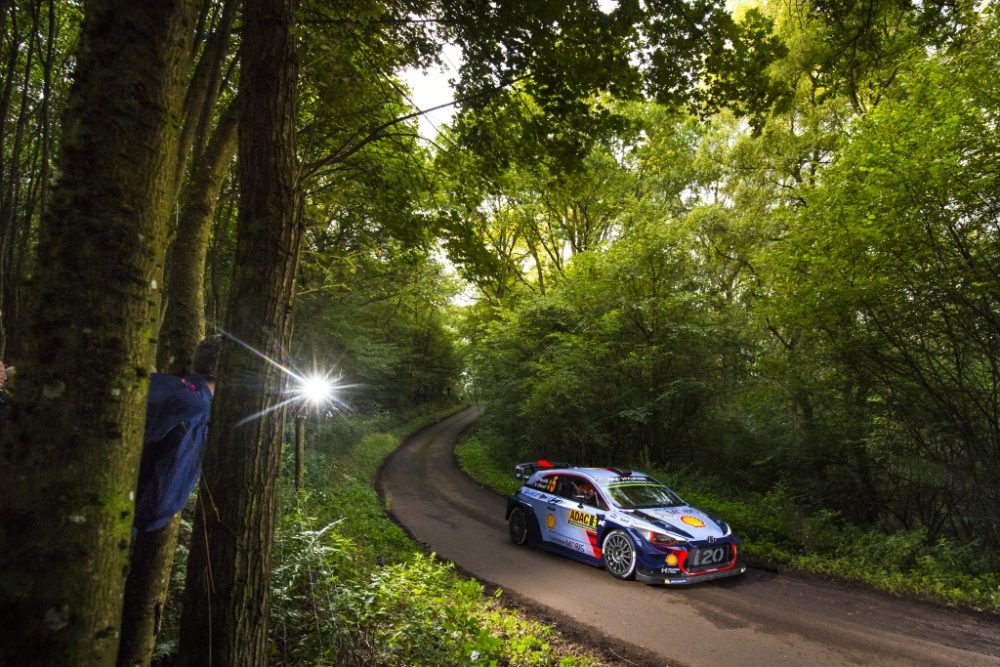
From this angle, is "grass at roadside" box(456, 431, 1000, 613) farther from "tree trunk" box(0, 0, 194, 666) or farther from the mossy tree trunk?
"tree trunk" box(0, 0, 194, 666)

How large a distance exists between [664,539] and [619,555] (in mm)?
809

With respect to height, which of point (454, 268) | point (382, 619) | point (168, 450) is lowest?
point (382, 619)

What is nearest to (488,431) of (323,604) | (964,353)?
(964,353)

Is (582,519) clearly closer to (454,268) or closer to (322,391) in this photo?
(454,268)

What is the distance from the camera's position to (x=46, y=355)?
5.61 ft

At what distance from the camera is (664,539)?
24.5 ft

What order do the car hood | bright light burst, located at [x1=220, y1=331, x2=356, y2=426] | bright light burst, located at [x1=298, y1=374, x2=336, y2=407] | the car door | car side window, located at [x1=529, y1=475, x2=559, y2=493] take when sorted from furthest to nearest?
bright light burst, located at [x1=298, y1=374, x2=336, y2=407] → bright light burst, located at [x1=220, y1=331, x2=356, y2=426] → car side window, located at [x1=529, y1=475, x2=559, y2=493] → the car door → the car hood

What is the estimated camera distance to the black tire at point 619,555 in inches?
301

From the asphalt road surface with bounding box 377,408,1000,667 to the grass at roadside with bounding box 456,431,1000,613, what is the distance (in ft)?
1.29

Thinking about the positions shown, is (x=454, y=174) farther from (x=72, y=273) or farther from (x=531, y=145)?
(x=72, y=273)

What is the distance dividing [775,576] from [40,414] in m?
9.63

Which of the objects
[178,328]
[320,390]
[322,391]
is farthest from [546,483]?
[322,391]

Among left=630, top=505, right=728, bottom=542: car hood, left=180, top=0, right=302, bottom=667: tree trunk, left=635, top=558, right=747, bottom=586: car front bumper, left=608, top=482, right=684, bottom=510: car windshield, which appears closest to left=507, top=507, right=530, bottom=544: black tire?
left=608, top=482, right=684, bottom=510: car windshield

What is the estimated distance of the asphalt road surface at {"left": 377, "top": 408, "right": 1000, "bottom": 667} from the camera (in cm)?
542
